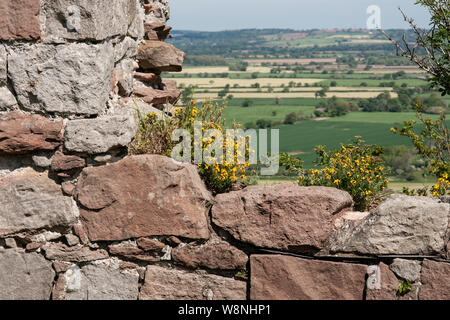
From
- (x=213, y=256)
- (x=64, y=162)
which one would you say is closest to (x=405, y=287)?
(x=213, y=256)

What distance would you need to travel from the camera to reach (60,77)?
317cm

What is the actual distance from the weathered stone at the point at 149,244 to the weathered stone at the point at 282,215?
369 millimetres

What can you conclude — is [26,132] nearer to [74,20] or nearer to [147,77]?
[74,20]

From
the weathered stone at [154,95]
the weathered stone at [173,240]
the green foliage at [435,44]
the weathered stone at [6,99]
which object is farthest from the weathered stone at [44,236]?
the green foliage at [435,44]

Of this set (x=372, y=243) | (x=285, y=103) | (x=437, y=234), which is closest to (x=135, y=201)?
(x=372, y=243)

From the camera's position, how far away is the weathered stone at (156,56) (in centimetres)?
438

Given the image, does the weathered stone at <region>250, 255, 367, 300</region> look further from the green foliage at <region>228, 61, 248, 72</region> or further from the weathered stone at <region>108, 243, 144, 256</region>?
the green foliage at <region>228, 61, 248, 72</region>

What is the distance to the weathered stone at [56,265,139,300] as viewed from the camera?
340 cm

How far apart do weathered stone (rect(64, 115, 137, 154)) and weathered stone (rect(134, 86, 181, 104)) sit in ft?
3.28

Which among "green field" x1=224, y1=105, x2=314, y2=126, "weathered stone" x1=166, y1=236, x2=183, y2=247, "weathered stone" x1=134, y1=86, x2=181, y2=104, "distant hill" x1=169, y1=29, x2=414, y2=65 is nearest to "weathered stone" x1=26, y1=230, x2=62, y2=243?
"weathered stone" x1=166, y1=236, x2=183, y2=247

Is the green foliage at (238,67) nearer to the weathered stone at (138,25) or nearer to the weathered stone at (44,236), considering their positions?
the weathered stone at (138,25)

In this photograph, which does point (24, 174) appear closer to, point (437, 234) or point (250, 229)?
point (250, 229)

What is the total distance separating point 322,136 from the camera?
19.8 meters
